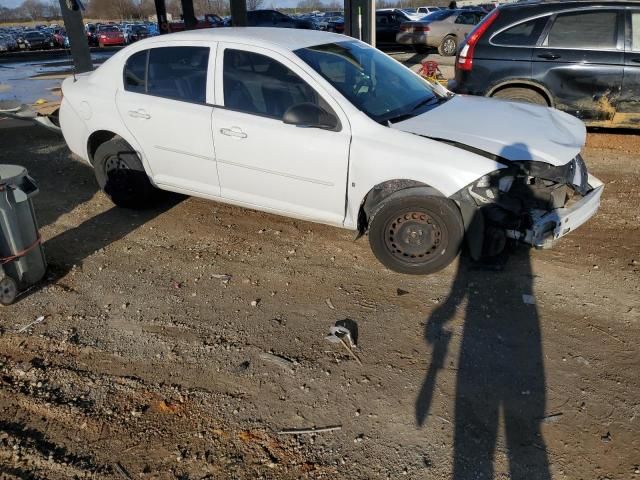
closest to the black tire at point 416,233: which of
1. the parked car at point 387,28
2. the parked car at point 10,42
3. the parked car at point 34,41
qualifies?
the parked car at point 387,28

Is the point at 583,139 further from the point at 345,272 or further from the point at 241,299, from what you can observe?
the point at 241,299

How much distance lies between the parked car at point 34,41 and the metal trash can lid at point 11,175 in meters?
37.4

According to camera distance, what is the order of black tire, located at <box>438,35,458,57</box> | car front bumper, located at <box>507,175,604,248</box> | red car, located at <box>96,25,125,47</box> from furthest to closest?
red car, located at <box>96,25,125,47</box> < black tire, located at <box>438,35,458,57</box> < car front bumper, located at <box>507,175,604,248</box>

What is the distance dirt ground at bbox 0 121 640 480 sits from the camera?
2.65 meters

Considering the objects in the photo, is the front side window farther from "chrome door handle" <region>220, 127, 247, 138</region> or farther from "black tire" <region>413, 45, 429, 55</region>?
"black tire" <region>413, 45, 429, 55</region>

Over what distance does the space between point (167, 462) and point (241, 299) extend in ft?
5.11

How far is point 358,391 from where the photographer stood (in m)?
3.07

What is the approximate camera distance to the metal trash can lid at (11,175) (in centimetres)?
391

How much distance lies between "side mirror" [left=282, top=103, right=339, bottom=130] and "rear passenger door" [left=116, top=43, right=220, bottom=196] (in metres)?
0.89

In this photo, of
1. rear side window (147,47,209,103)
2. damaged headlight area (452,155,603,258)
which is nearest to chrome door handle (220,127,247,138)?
rear side window (147,47,209,103)

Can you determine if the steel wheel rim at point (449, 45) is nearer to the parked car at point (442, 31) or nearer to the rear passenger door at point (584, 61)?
the parked car at point (442, 31)

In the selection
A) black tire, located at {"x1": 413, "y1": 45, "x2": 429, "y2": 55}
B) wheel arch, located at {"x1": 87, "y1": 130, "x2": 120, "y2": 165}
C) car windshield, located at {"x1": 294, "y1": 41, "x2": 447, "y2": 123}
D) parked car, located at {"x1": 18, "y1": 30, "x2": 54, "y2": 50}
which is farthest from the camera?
parked car, located at {"x1": 18, "y1": 30, "x2": 54, "y2": 50}

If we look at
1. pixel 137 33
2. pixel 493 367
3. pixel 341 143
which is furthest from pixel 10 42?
pixel 493 367

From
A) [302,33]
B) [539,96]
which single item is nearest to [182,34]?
[302,33]
